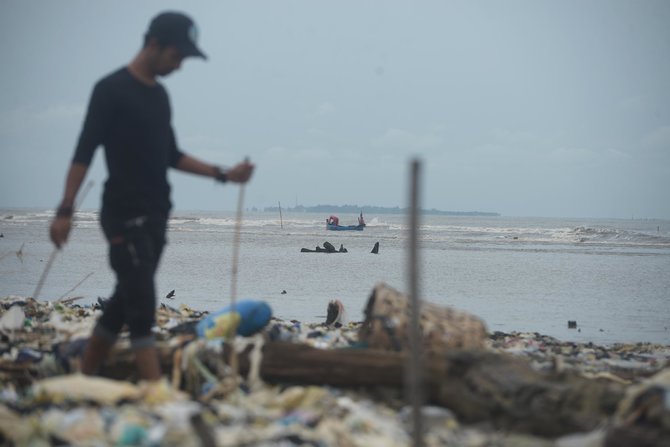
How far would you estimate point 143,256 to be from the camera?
3.85 metres

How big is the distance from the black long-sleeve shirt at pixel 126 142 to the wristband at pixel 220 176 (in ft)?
1.34

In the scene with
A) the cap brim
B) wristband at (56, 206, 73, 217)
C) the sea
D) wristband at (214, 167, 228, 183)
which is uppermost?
the cap brim

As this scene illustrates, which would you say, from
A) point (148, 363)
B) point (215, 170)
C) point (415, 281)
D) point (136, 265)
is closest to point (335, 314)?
point (215, 170)

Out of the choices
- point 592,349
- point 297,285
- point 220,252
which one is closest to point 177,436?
point 592,349

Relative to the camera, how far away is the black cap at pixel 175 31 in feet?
12.9

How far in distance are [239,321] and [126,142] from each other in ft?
6.08

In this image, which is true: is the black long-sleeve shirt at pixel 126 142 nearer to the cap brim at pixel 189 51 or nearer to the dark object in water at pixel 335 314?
the cap brim at pixel 189 51

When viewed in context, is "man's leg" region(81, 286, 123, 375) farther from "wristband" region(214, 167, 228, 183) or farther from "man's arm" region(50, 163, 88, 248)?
"wristband" region(214, 167, 228, 183)

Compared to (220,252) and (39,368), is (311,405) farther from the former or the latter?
(220,252)

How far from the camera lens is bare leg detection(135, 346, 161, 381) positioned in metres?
3.93

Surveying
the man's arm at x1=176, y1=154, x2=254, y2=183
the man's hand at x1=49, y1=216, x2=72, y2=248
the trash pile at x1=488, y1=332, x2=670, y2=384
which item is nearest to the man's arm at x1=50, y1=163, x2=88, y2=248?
the man's hand at x1=49, y1=216, x2=72, y2=248

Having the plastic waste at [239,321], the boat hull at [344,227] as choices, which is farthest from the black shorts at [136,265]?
the boat hull at [344,227]

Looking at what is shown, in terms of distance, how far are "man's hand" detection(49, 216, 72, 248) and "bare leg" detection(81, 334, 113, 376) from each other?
0.66 meters

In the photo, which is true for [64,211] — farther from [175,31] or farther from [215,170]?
[175,31]
